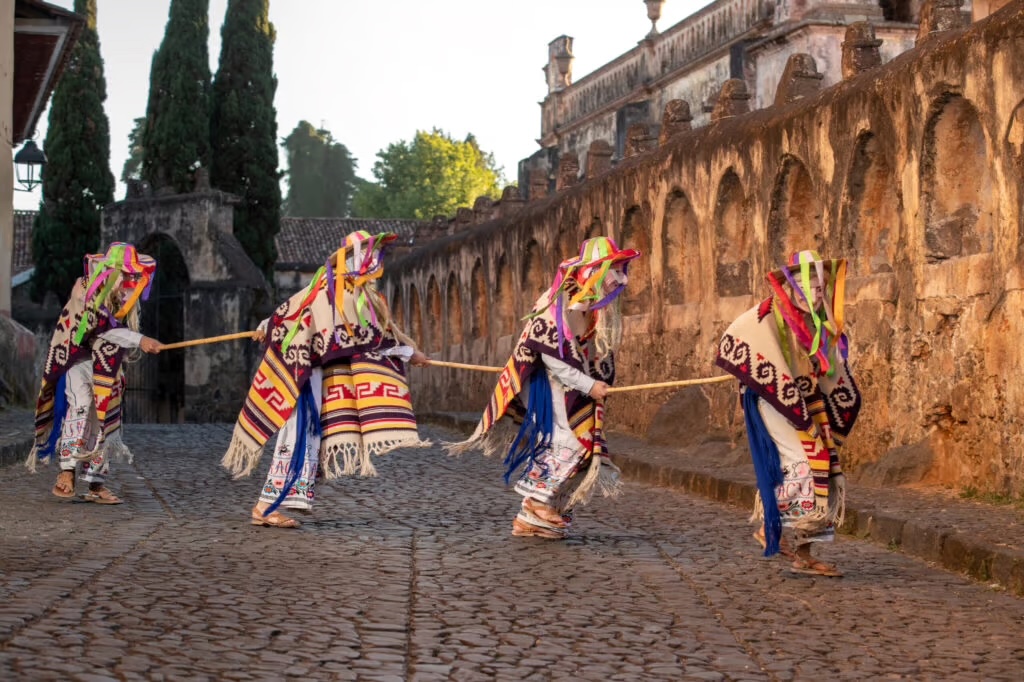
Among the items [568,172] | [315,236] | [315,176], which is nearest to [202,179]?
[568,172]

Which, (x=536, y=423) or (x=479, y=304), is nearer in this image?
(x=536, y=423)

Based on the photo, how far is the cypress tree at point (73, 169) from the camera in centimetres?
4138

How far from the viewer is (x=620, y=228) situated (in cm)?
2106

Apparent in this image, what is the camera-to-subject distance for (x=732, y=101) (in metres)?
17.6

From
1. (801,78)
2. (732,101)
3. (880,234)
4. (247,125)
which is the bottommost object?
(880,234)

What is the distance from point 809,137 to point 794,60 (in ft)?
4.21

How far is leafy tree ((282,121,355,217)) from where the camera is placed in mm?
89812

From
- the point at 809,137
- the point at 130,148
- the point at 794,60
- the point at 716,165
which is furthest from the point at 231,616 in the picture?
the point at 130,148

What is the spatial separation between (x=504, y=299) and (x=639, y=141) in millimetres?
8770

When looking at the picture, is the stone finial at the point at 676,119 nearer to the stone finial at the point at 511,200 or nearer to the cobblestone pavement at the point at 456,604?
the cobblestone pavement at the point at 456,604

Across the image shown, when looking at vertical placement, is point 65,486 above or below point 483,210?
below

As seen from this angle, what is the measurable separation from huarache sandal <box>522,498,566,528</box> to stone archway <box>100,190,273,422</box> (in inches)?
1107

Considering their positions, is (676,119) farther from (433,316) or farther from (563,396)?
(433,316)

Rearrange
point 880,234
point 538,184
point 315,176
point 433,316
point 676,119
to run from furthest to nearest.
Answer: point 315,176 < point 433,316 < point 538,184 < point 676,119 < point 880,234
